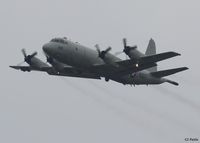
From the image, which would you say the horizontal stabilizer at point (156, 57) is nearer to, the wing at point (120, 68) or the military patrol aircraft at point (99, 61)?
the military patrol aircraft at point (99, 61)

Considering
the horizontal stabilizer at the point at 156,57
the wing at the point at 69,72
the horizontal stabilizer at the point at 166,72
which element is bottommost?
the horizontal stabilizer at the point at 166,72

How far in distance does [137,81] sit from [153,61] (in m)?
5.68

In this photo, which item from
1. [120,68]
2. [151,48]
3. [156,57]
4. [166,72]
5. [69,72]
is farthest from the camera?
[151,48]

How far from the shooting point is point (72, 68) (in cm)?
5403

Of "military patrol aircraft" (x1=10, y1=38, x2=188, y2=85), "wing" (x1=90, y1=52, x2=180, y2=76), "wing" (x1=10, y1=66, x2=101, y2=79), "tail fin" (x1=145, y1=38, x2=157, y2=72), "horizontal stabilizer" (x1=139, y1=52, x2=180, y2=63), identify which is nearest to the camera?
"horizontal stabilizer" (x1=139, y1=52, x2=180, y2=63)

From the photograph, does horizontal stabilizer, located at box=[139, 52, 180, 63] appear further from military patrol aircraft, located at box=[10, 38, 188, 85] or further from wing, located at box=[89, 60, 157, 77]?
wing, located at box=[89, 60, 157, 77]

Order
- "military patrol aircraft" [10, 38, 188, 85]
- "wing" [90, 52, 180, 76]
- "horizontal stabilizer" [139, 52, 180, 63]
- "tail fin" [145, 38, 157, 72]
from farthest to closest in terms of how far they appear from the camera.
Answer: "tail fin" [145, 38, 157, 72]
"military patrol aircraft" [10, 38, 188, 85]
"wing" [90, 52, 180, 76]
"horizontal stabilizer" [139, 52, 180, 63]

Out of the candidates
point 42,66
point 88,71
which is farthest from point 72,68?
point 42,66

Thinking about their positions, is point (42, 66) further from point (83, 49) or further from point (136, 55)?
point (136, 55)

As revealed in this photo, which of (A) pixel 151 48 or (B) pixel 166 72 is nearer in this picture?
(B) pixel 166 72

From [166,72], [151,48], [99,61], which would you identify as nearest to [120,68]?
[99,61]

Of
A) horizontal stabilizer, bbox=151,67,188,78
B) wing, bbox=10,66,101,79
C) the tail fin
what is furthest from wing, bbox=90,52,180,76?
the tail fin

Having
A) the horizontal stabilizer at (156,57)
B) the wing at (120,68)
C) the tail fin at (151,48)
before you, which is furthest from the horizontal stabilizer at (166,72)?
the tail fin at (151,48)

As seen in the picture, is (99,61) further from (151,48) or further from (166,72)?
(151,48)
